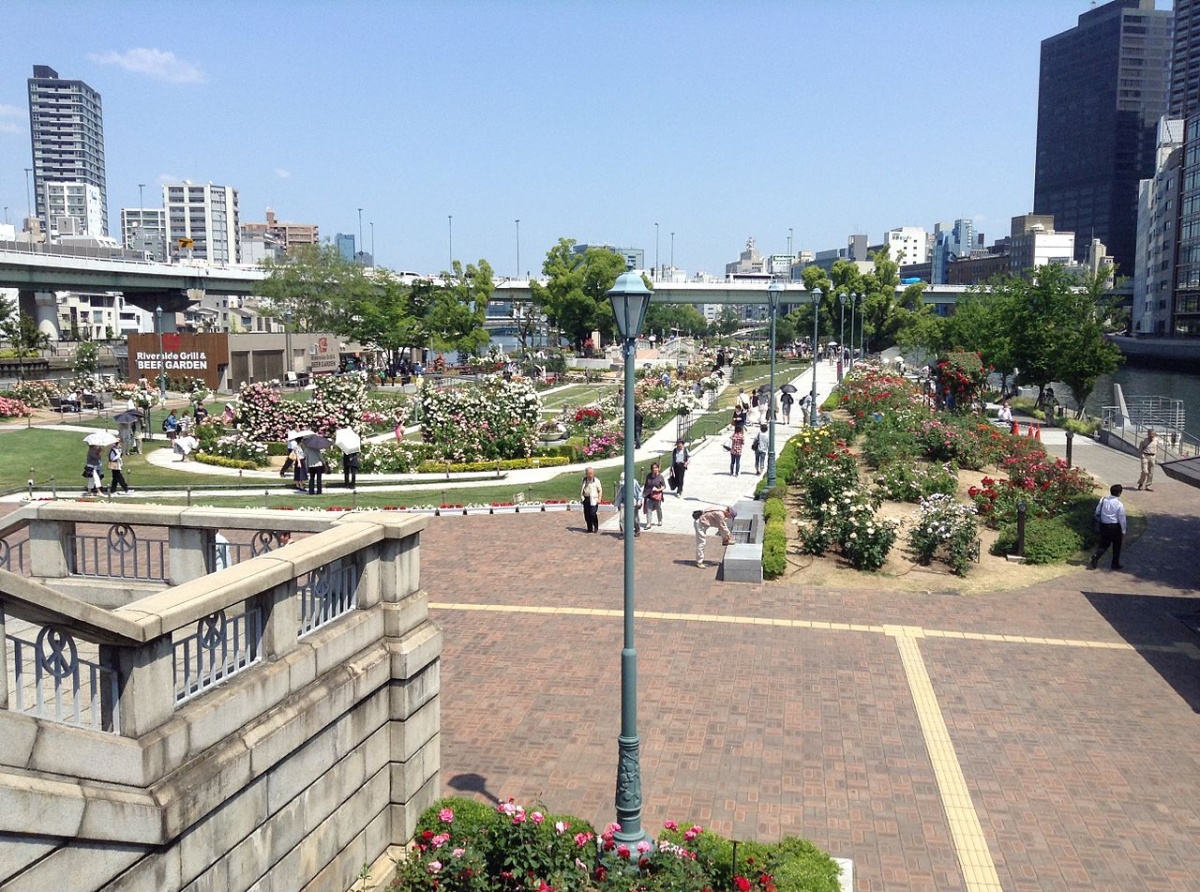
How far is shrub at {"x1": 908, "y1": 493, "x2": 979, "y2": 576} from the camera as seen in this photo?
18.7 m

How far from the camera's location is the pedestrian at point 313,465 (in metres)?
25.3

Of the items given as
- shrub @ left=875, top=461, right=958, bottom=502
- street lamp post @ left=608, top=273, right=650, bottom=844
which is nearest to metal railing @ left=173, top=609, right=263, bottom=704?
street lamp post @ left=608, top=273, right=650, bottom=844

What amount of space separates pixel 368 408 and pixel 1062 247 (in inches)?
6205

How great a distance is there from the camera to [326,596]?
26.1 feet

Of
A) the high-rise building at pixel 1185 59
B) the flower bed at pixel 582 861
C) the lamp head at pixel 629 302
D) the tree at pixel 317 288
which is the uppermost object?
the high-rise building at pixel 1185 59

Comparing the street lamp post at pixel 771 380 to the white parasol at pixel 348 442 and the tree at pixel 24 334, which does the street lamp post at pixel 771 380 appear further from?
the tree at pixel 24 334

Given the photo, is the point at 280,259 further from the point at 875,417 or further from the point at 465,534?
the point at 465,534

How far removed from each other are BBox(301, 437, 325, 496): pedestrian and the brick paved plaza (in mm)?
8180

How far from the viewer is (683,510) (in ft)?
80.3

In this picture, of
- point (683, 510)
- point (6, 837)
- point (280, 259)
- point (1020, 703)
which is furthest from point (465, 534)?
point (280, 259)

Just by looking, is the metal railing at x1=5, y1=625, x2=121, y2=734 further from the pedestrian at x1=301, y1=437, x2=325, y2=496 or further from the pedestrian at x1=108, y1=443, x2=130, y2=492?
the pedestrian at x1=108, y1=443, x2=130, y2=492

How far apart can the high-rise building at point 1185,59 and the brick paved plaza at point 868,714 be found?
666 feet

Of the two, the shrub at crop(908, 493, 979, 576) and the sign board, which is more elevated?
the sign board

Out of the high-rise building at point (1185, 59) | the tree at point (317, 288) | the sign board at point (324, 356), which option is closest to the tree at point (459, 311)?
the tree at point (317, 288)
